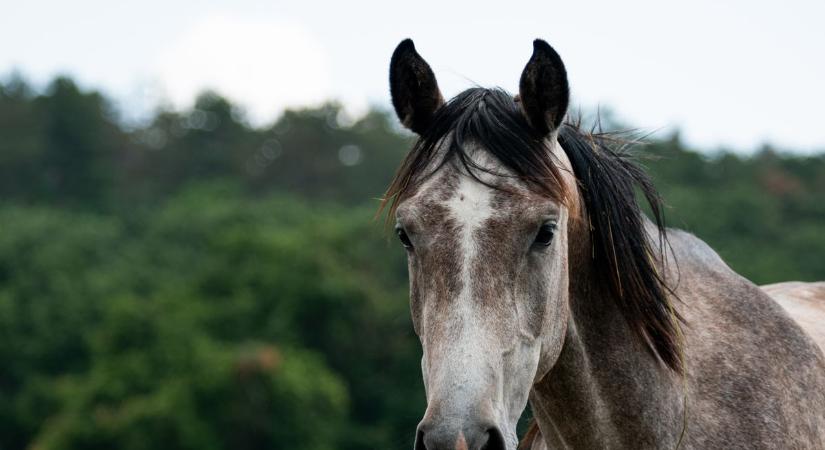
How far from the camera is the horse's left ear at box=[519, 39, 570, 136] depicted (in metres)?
4.61

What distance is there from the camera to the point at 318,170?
347ft

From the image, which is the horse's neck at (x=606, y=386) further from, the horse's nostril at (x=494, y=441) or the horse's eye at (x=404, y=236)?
the horse's nostril at (x=494, y=441)

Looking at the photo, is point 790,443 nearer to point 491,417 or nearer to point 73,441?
point 491,417

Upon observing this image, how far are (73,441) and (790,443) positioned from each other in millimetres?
53411

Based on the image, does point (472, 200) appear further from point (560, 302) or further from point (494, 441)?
point (494, 441)

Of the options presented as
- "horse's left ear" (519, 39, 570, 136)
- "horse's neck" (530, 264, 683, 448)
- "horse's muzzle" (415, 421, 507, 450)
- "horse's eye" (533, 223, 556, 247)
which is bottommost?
"horse's neck" (530, 264, 683, 448)

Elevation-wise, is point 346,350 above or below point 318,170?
below

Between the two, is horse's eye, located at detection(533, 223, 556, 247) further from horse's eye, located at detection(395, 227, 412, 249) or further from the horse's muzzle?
the horse's muzzle

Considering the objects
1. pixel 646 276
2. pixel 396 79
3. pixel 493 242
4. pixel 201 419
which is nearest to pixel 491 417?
pixel 493 242

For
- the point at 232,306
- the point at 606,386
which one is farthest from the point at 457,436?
the point at 232,306

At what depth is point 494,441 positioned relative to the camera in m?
4.01

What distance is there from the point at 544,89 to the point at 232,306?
200 ft

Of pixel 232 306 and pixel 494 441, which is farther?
pixel 232 306

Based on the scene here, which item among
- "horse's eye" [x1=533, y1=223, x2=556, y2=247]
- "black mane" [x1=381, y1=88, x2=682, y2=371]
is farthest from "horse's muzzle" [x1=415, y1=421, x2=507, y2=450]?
"black mane" [x1=381, y1=88, x2=682, y2=371]
